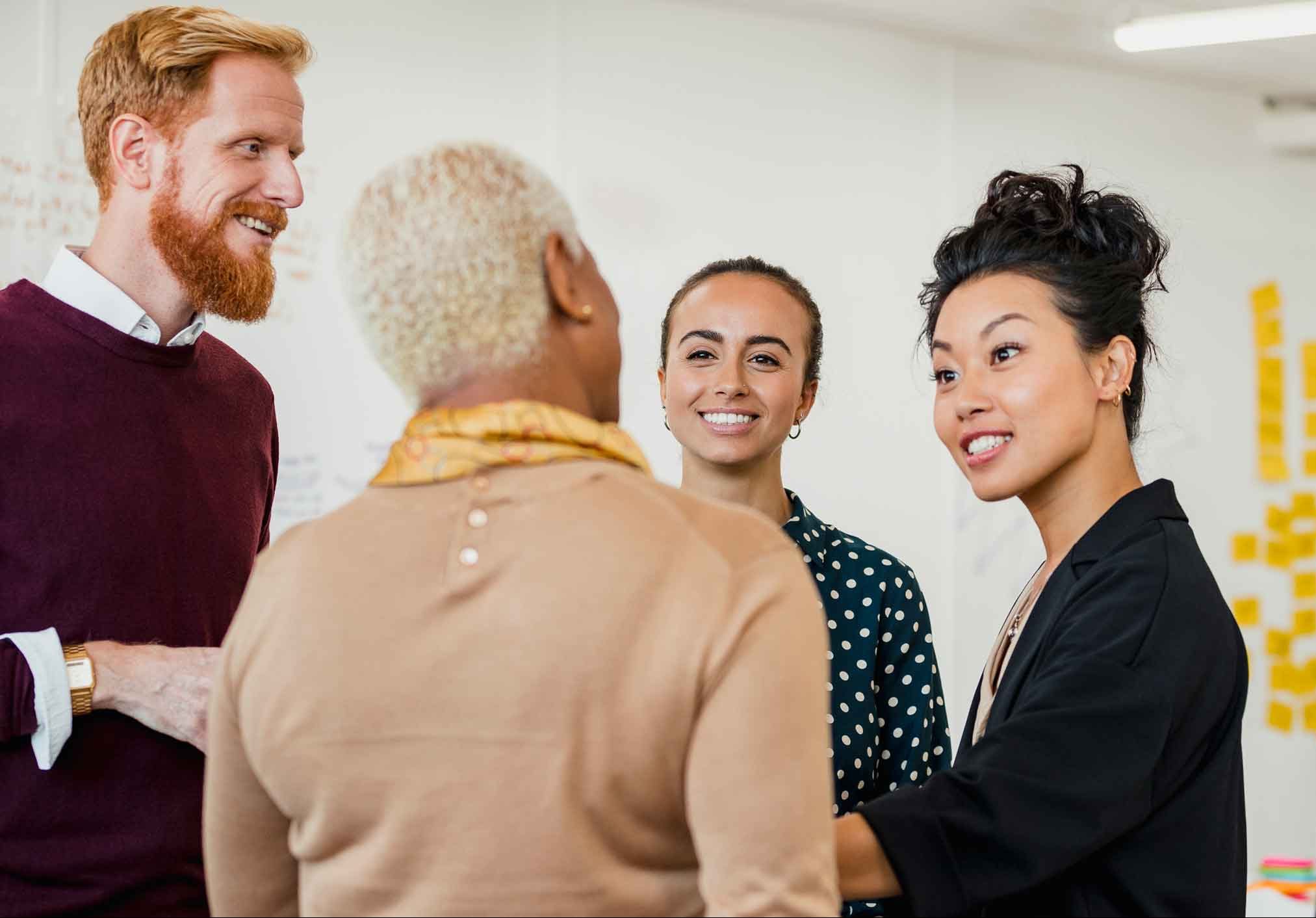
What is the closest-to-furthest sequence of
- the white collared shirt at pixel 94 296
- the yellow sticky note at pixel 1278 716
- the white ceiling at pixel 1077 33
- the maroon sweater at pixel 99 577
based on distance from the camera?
the maroon sweater at pixel 99 577
the white collared shirt at pixel 94 296
the white ceiling at pixel 1077 33
the yellow sticky note at pixel 1278 716

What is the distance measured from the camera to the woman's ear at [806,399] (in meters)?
2.29

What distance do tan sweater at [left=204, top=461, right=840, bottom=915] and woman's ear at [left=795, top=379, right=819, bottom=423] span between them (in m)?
1.27

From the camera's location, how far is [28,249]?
312 cm

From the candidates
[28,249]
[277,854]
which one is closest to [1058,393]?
[277,854]

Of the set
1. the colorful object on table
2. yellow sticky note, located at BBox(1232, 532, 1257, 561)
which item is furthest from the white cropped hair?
yellow sticky note, located at BBox(1232, 532, 1257, 561)

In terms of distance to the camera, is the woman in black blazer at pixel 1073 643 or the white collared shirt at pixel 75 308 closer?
the woman in black blazer at pixel 1073 643

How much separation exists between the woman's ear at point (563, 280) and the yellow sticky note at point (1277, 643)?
4.53m

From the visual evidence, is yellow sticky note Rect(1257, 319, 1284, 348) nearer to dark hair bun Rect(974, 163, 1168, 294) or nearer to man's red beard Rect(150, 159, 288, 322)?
dark hair bun Rect(974, 163, 1168, 294)

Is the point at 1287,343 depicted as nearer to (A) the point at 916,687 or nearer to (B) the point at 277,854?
(A) the point at 916,687

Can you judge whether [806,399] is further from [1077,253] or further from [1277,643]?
[1277,643]

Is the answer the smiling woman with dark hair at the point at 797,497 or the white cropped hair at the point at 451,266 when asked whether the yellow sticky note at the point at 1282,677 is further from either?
the white cropped hair at the point at 451,266

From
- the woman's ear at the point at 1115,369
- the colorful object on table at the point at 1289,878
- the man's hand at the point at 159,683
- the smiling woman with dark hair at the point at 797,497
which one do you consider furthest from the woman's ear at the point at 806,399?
the colorful object on table at the point at 1289,878

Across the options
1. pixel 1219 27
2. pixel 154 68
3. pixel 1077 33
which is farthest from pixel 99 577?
pixel 1077 33

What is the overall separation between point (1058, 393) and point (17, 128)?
2540 millimetres
